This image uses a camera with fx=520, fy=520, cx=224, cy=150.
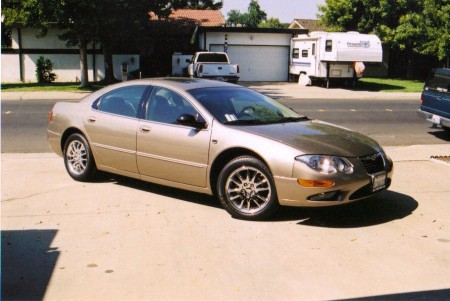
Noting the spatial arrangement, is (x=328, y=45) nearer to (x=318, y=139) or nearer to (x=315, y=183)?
(x=318, y=139)

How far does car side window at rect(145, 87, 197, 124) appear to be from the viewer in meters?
6.27

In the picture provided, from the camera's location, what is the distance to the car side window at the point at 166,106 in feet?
20.6

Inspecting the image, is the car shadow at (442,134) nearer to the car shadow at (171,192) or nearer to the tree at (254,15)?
the car shadow at (171,192)

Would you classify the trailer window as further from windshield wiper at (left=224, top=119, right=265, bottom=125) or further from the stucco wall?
windshield wiper at (left=224, top=119, right=265, bottom=125)

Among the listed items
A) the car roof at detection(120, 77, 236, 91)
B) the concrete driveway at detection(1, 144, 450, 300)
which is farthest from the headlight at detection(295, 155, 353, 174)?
the car roof at detection(120, 77, 236, 91)

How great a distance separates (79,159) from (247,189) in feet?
9.08

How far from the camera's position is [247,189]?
223 inches

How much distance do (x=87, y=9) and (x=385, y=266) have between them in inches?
856

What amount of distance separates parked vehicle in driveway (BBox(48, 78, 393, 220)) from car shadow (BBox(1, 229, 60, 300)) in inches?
65.4

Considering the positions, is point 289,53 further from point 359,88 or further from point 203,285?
point 203,285

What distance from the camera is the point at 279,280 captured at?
4176mm

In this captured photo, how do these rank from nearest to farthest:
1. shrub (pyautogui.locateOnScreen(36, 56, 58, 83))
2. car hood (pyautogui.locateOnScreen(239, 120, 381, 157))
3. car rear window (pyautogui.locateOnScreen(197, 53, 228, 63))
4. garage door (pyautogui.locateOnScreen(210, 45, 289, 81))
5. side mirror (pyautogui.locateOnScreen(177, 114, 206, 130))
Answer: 1. car hood (pyautogui.locateOnScreen(239, 120, 381, 157))
2. side mirror (pyautogui.locateOnScreen(177, 114, 206, 130))
3. car rear window (pyautogui.locateOnScreen(197, 53, 228, 63))
4. shrub (pyautogui.locateOnScreen(36, 56, 58, 83))
5. garage door (pyautogui.locateOnScreen(210, 45, 289, 81))

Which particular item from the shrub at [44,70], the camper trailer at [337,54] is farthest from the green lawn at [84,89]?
the camper trailer at [337,54]

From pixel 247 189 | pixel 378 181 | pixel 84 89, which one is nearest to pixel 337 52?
pixel 84 89
